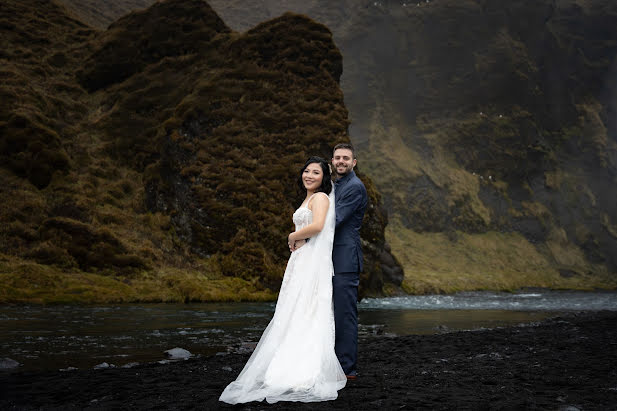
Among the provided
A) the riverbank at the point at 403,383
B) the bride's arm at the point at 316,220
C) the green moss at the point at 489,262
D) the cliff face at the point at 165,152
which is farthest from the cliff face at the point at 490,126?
the bride's arm at the point at 316,220

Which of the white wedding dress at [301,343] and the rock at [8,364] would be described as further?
the rock at [8,364]

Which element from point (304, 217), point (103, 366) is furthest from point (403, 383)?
point (103, 366)

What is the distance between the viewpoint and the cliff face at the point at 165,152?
28312mm

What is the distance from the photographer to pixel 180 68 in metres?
47.7

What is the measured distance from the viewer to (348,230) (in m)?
7.02

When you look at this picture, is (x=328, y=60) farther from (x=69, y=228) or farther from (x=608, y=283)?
(x=608, y=283)

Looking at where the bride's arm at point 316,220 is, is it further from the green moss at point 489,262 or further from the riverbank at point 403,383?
the green moss at point 489,262

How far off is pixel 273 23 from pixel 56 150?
75.0ft

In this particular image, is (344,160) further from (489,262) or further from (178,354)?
(489,262)

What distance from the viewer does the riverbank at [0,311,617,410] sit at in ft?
17.8

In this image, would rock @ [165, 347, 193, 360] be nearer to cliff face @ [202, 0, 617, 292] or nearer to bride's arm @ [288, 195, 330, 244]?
bride's arm @ [288, 195, 330, 244]

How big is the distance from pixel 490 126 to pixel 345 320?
378 feet

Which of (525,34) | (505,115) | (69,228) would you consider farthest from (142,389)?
(525,34)

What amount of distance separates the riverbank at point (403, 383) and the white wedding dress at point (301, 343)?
10.7 inches
